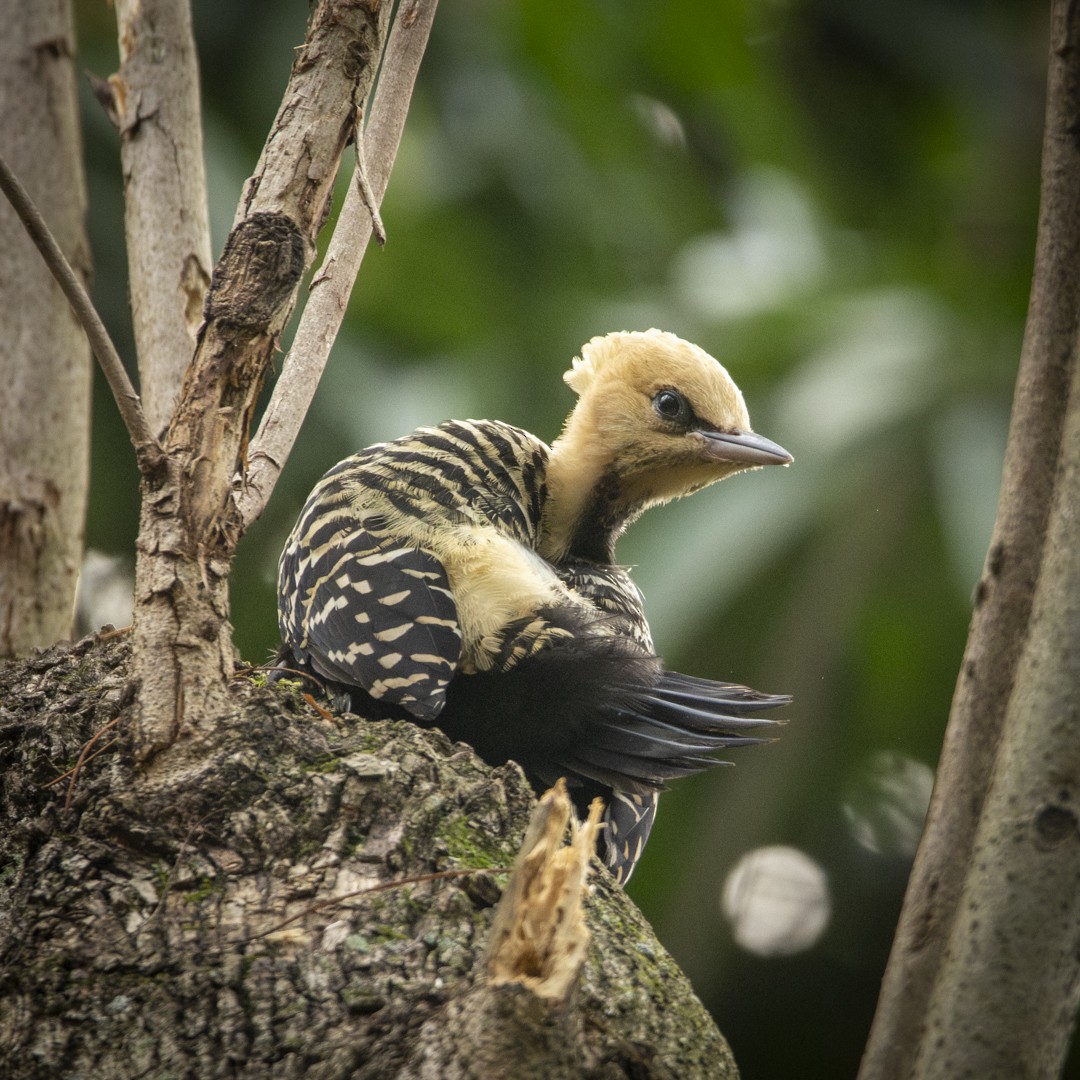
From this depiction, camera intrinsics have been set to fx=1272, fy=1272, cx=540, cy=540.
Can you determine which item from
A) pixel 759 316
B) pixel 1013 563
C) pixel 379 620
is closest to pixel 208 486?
pixel 379 620

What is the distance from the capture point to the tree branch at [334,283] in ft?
7.76

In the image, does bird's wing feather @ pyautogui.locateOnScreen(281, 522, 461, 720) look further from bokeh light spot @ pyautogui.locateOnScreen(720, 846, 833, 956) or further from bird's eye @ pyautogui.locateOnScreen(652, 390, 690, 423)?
bokeh light spot @ pyautogui.locateOnScreen(720, 846, 833, 956)

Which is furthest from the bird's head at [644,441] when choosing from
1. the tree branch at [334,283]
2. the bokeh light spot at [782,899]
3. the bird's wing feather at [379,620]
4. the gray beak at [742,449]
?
the bokeh light spot at [782,899]

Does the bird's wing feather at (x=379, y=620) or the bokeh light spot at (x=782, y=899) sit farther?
the bokeh light spot at (x=782, y=899)

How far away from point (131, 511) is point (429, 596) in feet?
12.3

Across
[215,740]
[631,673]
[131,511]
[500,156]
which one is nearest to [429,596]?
[631,673]

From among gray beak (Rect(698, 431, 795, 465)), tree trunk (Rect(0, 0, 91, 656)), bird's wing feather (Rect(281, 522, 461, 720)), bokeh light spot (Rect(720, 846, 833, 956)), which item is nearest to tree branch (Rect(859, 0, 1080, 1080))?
bird's wing feather (Rect(281, 522, 461, 720))

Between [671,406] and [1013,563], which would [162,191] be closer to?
[671,406]

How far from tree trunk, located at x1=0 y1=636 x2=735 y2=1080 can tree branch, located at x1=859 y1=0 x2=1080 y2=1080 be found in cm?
40

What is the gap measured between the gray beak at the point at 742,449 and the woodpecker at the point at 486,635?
1.43ft

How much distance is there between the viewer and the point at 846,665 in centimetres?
609

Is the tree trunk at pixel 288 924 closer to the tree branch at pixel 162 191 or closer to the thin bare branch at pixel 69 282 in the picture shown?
the thin bare branch at pixel 69 282

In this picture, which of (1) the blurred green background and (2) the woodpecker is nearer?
(2) the woodpecker

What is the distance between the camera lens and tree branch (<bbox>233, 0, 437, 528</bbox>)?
2.37m
